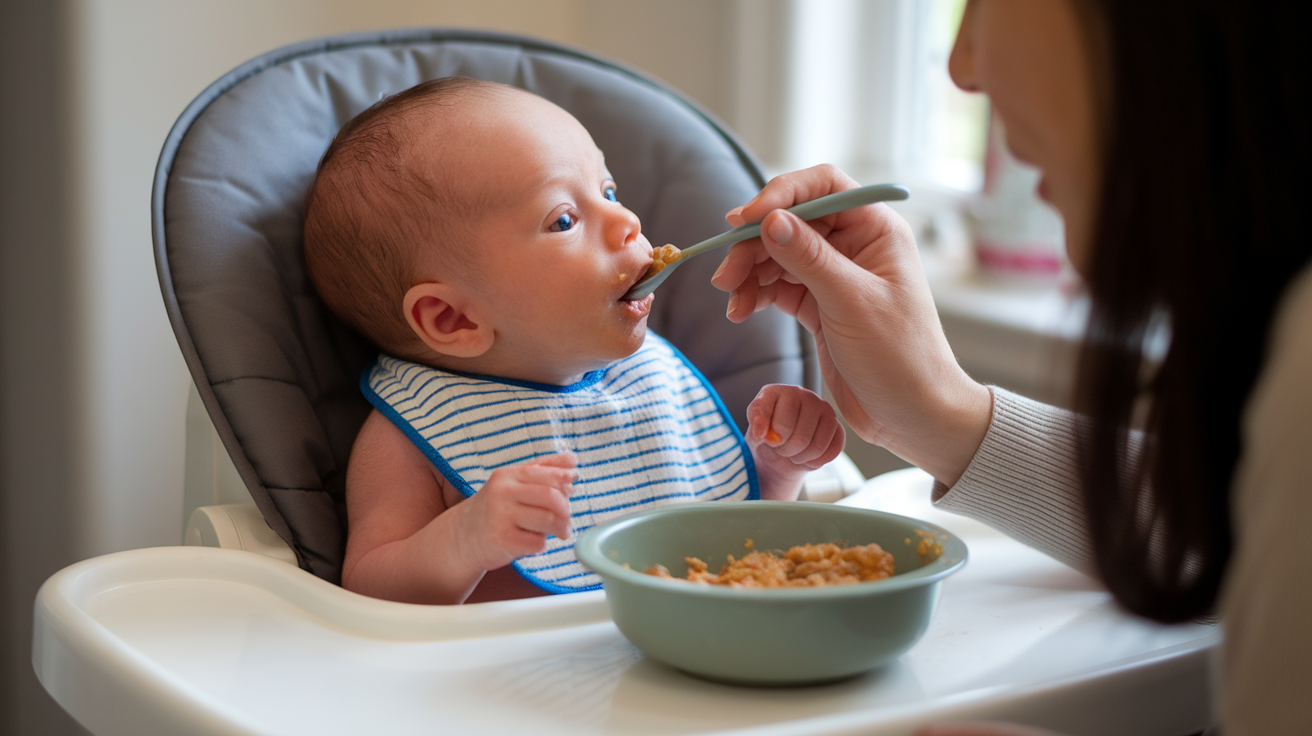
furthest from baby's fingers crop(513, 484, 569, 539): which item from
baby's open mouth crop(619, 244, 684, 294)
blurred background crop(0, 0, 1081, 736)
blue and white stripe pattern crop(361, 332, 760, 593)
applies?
blurred background crop(0, 0, 1081, 736)

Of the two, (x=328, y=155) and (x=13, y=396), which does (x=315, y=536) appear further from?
(x=13, y=396)

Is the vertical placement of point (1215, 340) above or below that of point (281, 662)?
above

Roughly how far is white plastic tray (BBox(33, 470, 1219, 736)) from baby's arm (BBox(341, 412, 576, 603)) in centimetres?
6

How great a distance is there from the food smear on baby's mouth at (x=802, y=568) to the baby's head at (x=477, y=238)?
29cm

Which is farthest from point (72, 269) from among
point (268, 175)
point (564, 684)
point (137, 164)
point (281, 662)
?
point (564, 684)

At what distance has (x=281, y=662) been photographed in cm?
68

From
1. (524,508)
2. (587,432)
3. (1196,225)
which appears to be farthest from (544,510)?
(1196,225)

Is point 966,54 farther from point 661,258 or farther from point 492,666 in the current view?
point 492,666

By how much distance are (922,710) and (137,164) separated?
1380 millimetres

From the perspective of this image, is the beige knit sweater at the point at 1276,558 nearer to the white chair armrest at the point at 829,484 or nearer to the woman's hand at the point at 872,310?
the woman's hand at the point at 872,310

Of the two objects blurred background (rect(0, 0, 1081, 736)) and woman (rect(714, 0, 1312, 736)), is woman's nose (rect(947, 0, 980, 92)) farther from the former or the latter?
blurred background (rect(0, 0, 1081, 736))

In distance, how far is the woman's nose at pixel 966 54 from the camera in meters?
0.67

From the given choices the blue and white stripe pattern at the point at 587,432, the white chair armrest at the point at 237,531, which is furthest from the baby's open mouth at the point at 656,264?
the white chair armrest at the point at 237,531

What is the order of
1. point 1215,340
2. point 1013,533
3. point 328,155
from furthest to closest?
point 328,155
point 1013,533
point 1215,340
